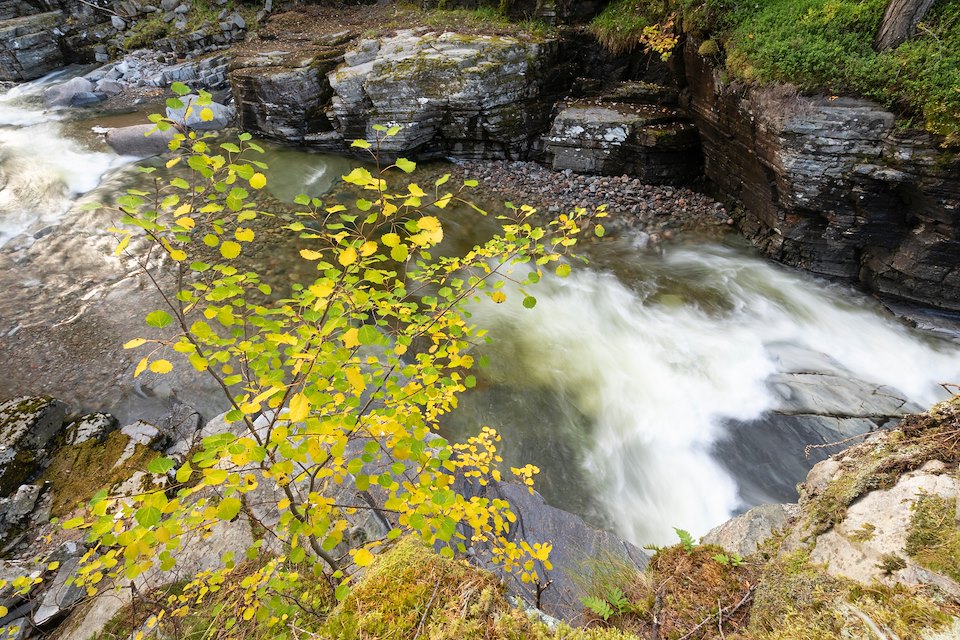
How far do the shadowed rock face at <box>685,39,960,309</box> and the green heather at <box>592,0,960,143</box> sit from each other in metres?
0.23

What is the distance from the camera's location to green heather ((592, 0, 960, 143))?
5.57m

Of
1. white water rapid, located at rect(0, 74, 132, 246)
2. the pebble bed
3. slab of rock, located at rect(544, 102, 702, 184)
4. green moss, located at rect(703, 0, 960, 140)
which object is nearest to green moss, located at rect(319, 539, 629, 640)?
green moss, located at rect(703, 0, 960, 140)

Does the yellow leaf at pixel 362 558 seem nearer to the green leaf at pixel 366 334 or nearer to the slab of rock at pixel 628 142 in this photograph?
the green leaf at pixel 366 334

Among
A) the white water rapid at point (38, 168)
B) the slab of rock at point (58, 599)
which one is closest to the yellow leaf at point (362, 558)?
the slab of rock at point (58, 599)

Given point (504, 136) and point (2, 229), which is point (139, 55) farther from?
point (504, 136)

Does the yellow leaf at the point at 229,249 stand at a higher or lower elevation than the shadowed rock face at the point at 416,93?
higher

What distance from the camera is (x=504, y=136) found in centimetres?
1045

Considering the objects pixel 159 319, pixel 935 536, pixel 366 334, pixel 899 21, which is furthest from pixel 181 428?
pixel 899 21

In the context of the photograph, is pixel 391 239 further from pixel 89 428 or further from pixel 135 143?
pixel 135 143

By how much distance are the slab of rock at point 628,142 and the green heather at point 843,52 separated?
5.67ft

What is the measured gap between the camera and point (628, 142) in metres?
9.54

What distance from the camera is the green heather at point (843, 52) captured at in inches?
219

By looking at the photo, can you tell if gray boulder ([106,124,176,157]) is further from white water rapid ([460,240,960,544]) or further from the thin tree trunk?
the thin tree trunk

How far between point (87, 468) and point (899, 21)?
11324mm
